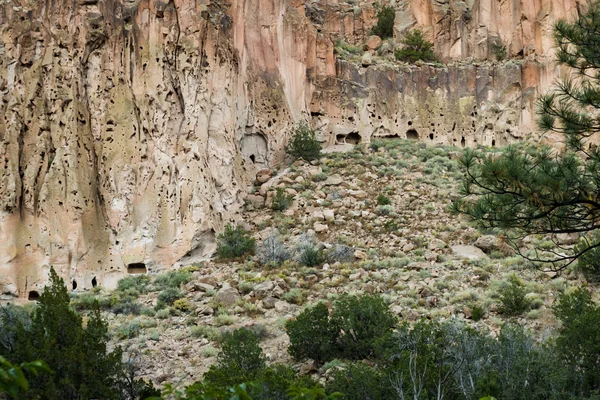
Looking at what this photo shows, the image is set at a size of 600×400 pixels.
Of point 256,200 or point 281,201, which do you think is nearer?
point 281,201

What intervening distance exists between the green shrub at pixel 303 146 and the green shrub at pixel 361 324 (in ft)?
45.1

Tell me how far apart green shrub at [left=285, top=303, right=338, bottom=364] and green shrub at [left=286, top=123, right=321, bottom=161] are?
14272mm

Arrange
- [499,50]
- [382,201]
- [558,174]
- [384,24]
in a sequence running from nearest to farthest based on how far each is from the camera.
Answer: [558,174] → [382,201] → [499,50] → [384,24]

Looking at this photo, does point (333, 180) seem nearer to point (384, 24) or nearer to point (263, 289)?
point (263, 289)

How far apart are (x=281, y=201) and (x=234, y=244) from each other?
→ 3446 millimetres

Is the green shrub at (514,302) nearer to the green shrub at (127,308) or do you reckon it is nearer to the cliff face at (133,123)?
the green shrub at (127,308)

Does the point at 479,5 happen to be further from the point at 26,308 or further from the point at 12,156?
the point at 26,308

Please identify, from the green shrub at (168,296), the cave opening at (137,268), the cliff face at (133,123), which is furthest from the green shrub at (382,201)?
the green shrub at (168,296)

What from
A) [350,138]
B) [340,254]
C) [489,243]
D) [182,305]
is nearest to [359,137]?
[350,138]

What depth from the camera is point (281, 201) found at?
81.1 feet

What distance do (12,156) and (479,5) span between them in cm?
2548

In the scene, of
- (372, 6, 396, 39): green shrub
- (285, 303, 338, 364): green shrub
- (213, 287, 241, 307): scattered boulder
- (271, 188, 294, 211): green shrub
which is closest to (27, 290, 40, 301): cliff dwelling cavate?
(213, 287, 241, 307): scattered boulder

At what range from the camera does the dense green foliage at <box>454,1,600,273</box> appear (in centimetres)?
886

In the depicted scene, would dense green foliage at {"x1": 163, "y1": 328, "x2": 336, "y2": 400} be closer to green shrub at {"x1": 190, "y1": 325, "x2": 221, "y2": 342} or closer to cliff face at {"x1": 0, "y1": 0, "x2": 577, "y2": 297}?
green shrub at {"x1": 190, "y1": 325, "x2": 221, "y2": 342}
